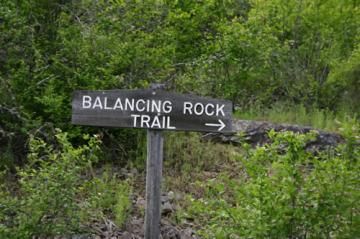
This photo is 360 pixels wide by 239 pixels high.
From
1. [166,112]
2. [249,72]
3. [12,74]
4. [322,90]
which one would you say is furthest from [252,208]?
[322,90]

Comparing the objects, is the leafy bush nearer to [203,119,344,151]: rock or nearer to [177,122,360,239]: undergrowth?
[177,122,360,239]: undergrowth

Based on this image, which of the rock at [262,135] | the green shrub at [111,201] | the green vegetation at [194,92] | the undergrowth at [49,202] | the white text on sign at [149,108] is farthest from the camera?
the rock at [262,135]

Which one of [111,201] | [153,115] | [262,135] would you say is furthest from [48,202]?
[262,135]

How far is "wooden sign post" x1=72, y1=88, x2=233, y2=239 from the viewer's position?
4961 mm

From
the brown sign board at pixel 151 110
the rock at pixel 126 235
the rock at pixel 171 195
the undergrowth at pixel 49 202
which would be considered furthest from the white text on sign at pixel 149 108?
the rock at pixel 171 195

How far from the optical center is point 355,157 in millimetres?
4250

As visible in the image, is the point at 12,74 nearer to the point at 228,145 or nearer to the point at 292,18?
the point at 228,145

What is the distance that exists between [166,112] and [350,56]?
6240 mm

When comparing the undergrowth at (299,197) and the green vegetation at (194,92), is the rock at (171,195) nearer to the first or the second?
the green vegetation at (194,92)

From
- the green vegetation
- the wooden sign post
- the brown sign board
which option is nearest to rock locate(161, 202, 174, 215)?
the green vegetation

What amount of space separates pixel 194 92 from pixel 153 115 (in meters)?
3.92

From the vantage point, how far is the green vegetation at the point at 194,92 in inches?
166

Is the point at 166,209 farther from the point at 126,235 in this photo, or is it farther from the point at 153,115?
the point at 153,115

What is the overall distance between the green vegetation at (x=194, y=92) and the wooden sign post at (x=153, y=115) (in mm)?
330
